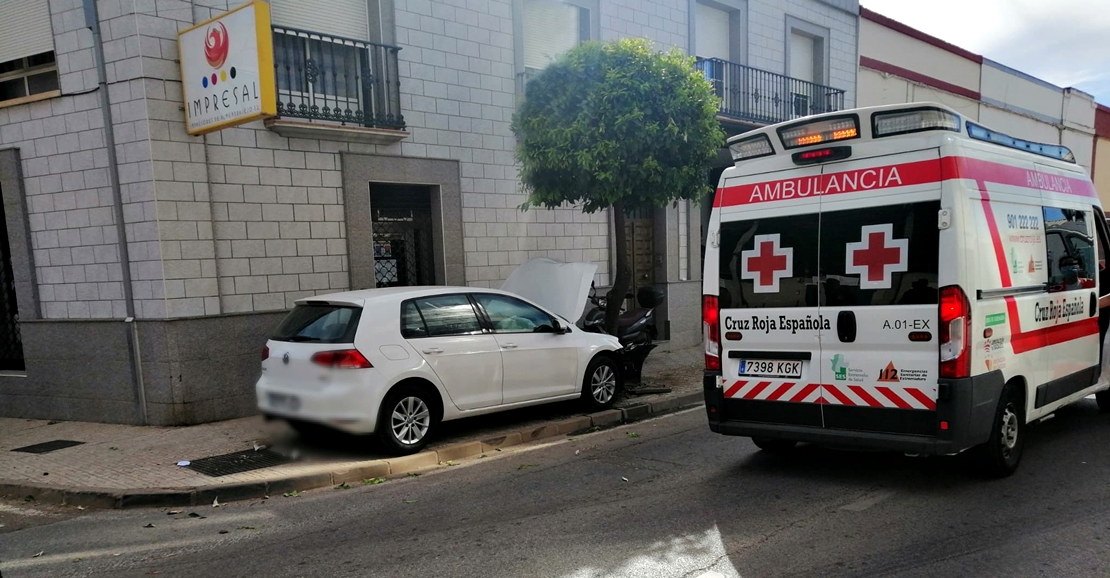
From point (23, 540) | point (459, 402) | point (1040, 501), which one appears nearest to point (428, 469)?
point (459, 402)

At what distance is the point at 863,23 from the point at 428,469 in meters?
15.9

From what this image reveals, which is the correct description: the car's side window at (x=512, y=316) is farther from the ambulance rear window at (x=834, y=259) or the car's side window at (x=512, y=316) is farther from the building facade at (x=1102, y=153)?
the building facade at (x=1102, y=153)

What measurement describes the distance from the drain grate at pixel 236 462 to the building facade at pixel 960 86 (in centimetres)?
1507

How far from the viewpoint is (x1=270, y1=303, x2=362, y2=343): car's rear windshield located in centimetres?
625

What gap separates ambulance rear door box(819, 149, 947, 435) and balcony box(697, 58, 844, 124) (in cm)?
812

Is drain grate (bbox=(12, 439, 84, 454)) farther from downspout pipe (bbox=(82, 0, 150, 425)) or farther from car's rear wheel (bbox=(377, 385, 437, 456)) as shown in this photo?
car's rear wheel (bbox=(377, 385, 437, 456))

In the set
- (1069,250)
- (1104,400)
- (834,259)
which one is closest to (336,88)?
(834,259)

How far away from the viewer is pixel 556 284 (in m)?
8.95

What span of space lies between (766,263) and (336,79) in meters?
6.40

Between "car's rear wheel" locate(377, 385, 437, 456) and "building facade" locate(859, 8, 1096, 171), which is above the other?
"building facade" locate(859, 8, 1096, 171)

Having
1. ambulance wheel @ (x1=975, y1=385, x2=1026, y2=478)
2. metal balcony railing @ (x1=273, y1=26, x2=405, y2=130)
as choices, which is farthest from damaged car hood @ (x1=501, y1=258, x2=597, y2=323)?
ambulance wheel @ (x1=975, y1=385, x2=1026, y2=478)

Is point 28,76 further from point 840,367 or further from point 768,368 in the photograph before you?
point 840,367

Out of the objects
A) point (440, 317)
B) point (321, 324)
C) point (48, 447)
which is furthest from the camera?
point (48, 447)

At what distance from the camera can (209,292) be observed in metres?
8.13
